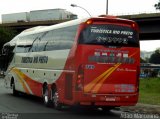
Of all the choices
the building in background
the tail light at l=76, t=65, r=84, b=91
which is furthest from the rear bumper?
the building in background

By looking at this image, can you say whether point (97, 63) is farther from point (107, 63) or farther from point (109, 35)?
point (109, 35)

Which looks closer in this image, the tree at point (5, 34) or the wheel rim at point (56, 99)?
the wheel rim at point (56, 99)

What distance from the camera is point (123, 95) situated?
17.0 metres

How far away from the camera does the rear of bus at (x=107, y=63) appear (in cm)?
1661

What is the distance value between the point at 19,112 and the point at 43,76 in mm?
4039

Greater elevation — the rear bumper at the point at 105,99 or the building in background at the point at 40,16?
the building in background at the point at 40,16

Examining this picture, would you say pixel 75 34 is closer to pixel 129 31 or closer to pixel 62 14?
pixel 129 31

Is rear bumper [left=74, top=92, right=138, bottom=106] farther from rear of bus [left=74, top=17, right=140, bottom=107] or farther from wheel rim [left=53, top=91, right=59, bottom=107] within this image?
wheel rim [left=53, top=91, right=59, bottom=107]

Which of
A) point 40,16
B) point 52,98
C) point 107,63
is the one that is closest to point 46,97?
point 52,98

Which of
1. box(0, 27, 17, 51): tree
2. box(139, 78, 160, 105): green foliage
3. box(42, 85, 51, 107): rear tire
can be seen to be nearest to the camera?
box(42, 85, 51, 107): rear tire

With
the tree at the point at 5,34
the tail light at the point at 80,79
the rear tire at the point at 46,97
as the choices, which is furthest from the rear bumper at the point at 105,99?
the tree at the point at 5,34

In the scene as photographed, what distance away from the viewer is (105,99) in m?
16.7

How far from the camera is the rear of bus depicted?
16609 millimetres

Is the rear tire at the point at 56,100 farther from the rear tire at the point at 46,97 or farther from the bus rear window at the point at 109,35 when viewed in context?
the bus rear window at the point at 109,35
